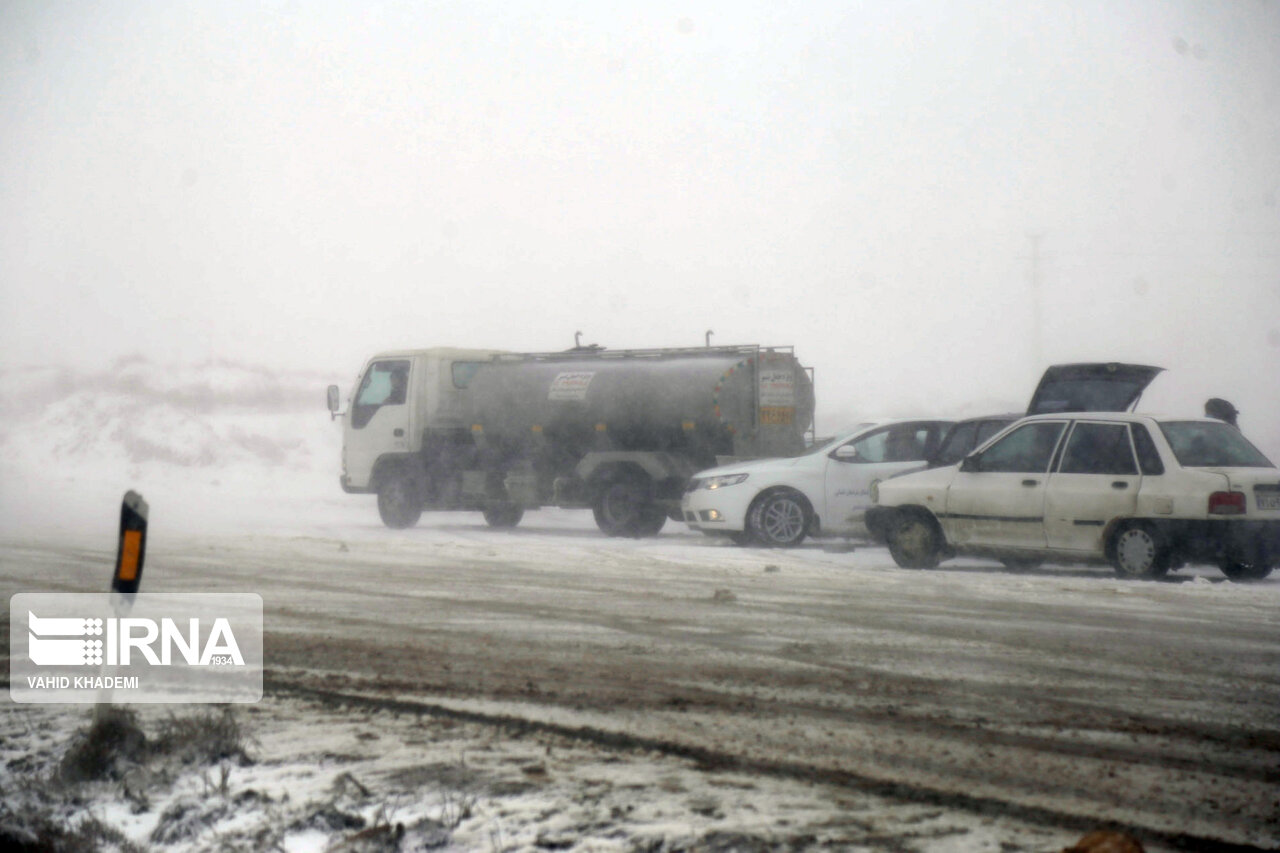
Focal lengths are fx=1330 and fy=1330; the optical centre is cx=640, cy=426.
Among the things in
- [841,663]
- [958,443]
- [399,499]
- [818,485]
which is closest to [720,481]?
[818,485]

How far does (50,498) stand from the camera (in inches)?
1046

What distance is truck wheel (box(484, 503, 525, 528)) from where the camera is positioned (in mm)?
21781

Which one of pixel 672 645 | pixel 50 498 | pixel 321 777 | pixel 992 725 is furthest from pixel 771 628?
pixel 50 498

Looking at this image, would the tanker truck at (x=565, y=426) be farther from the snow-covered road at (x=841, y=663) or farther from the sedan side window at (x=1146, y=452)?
the sedan side window at (x=1146, y=452)

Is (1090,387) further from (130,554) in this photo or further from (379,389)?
(130,554)

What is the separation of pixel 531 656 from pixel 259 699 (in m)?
1.74

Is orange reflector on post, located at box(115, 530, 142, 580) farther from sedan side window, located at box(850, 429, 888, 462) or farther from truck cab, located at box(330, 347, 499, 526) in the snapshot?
truck cab, located at box(330, 347, 499, 526)

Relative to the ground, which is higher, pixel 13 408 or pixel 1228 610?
pixel 13 408

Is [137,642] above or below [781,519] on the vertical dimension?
below

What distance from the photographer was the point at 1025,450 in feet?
42.2

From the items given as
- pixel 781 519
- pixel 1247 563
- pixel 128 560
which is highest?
pixel 128 560

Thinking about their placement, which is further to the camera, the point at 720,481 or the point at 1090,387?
the point at 720,481

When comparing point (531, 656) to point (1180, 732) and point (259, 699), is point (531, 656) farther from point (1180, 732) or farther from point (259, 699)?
point (1180, 732)

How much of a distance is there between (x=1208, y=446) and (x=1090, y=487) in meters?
1.14
